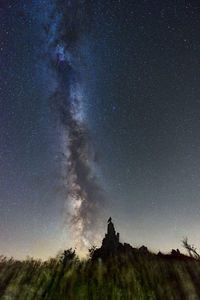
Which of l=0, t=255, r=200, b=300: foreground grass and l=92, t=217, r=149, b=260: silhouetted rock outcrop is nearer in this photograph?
l=0, t=255, r=200, b=300: foreground grass

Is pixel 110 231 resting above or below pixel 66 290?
above

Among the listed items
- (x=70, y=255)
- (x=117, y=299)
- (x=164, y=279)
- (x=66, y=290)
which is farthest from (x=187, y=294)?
(x=70, y=255)

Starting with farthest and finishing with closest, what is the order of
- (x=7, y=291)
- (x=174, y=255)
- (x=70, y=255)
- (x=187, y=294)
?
(x=70, y=255)
(x=174, y=255)
(x=7, y=291)
(x=187, y=294)

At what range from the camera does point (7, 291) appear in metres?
36.0

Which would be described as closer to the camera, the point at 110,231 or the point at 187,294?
the point at 187,294

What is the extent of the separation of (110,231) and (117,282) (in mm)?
28761

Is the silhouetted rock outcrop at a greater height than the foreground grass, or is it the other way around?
the silhouetted rock outcrop

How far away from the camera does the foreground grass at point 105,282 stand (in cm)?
3422

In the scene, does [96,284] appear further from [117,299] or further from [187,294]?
[187,294]

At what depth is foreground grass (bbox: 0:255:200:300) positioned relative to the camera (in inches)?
1347

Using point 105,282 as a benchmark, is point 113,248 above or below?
above

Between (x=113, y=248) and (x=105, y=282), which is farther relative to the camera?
(x=113, y=248)

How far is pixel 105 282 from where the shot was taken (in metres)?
37.6

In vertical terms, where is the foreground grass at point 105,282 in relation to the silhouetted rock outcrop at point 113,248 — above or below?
below
